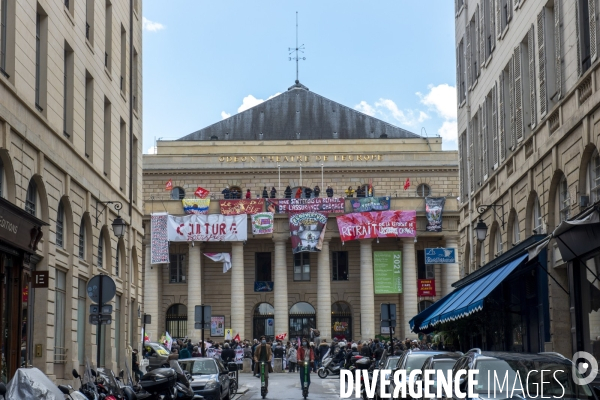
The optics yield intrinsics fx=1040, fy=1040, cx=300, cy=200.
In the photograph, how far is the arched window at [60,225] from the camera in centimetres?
2772

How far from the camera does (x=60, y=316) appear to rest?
27.9m

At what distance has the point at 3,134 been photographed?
21.5 m

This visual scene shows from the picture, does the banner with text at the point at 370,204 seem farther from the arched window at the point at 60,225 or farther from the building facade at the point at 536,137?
the arched window at the point at 60,225

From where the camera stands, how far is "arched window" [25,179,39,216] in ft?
80.4

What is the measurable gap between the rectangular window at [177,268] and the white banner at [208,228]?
634 centimetres

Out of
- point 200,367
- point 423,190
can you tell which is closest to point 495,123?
point 200,367

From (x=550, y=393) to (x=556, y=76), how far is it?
13.1m

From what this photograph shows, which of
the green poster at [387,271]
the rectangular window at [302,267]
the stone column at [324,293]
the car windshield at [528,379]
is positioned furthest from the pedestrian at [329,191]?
the car windshield at [528,379]

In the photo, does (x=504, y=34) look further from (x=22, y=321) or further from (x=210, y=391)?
(x=22, y=321)

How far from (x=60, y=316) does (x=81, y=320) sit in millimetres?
2689

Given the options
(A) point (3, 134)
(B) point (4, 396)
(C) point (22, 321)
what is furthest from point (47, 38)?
(B) point (4, 396)

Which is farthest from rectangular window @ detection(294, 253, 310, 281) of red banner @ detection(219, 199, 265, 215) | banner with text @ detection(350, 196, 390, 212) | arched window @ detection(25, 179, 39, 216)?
arched window @ detection(25, 179, 39, 216)

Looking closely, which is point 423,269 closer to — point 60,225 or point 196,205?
point 196,205

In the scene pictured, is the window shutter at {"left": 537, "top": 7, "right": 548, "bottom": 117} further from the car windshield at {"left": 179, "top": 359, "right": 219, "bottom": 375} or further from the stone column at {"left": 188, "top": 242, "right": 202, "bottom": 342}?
the stone column at {"left": 188, "top": 242, "right": 202, "bottom": 342}
